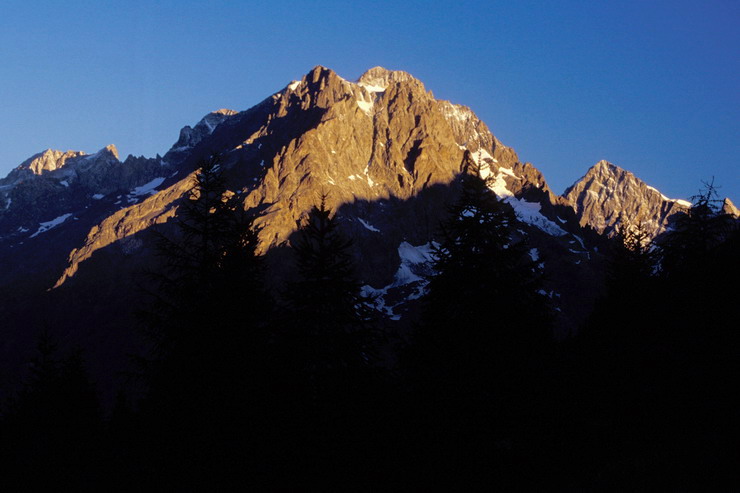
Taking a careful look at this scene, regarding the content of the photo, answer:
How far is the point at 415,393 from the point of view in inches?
637

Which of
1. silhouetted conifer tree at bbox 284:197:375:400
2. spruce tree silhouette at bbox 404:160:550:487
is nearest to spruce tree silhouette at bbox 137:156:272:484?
silhouetted conifer tree at bbox 284:197:375:400

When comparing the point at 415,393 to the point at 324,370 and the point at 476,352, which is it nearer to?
the point at 476,352

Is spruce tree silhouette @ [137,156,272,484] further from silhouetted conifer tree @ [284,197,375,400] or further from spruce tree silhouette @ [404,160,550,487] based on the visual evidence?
spruce tree silhouette @ [404,160,550,487]

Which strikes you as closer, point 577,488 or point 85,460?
point 577,488

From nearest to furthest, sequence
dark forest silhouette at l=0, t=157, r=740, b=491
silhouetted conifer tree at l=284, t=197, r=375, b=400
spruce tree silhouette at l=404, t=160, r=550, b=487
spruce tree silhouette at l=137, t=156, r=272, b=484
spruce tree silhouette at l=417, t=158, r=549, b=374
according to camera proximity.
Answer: dark forest silhouette at l=0, t=157, r=740, b=491
spruce tree silhouette at l=404, t=160, r=550, b=487
spruce tree silhouette at l=417, t=158, r=549, b=374
spruce tree silhouette at l=137, t=156, r=272, b=484
silhouetted conifer tree at l=284, t=197, r=375, b=400

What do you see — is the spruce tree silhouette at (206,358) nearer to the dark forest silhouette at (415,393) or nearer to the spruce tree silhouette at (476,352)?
the dark forest silhouette at (415,393)

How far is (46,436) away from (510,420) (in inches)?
512

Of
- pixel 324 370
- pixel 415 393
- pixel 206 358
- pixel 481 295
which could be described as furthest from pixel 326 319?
pixel 481 295

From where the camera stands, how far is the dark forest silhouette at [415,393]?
15438 mm

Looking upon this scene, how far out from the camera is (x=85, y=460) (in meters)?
18.4

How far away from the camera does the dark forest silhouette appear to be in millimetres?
15438

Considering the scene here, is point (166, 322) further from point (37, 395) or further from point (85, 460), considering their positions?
point (37, 395)

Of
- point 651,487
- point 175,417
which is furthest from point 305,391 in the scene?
point 651,487

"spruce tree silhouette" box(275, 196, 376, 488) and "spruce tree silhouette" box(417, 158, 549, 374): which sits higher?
"spruce tree silhouette" box(417, 158, 549, 374)
